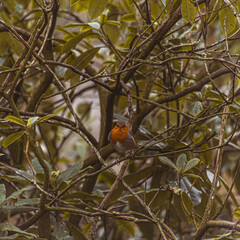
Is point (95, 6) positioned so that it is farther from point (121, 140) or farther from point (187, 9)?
point (121, 140)

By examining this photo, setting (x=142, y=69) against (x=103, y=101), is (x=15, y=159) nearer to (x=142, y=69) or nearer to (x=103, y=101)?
(x=103, y=101)

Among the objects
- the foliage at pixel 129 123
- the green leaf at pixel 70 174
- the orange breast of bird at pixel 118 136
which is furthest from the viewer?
the orange breast of bird at pixel 118 136

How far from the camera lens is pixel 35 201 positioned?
3.50 feet

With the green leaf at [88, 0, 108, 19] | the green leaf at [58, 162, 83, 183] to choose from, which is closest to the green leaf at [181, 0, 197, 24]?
the green leaf at [88, 0, 108, 19]

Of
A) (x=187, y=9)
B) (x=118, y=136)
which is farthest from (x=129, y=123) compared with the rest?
(x=187, y=9)

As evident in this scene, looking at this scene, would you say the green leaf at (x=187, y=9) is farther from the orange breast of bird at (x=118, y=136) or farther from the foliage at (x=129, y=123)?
the orange breast of bird at (x=118, y=136)

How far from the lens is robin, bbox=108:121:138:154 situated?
49.0 inches

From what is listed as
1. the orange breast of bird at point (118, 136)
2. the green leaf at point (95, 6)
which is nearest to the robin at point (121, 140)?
the orange breast of bird at point (118, 136)

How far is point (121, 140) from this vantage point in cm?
125

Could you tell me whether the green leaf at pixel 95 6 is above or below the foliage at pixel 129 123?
above

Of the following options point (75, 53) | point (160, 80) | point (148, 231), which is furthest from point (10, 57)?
point (148, 231)

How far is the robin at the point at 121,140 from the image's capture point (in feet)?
4.09

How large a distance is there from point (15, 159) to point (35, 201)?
55cm

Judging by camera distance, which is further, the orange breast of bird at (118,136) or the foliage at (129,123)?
the orange breast of bird at (118,136)
